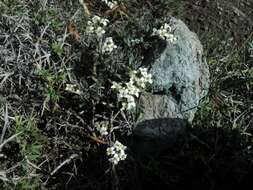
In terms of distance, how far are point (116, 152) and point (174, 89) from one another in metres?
0.65

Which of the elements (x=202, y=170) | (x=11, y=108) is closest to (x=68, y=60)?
(x=11, y=108)

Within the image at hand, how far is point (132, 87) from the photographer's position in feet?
10.8

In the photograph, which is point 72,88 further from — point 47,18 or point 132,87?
point 47,18

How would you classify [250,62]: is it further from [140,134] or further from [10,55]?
[10,55]

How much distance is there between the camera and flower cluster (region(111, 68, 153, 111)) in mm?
3296

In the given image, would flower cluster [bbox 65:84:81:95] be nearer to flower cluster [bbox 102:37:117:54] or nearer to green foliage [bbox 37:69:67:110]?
green foliage [bbox 37:69:67:110]

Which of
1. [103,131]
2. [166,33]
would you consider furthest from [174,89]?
[103,131]

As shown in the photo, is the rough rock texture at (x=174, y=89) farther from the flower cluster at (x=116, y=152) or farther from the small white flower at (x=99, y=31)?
the small white flower at (x=99, y=31)

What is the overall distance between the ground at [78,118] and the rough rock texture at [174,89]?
0.36 ft

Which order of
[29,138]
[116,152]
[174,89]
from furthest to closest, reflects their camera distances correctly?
[174,89]
[29,138]
[116,152]

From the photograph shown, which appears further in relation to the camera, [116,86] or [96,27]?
[96,27]

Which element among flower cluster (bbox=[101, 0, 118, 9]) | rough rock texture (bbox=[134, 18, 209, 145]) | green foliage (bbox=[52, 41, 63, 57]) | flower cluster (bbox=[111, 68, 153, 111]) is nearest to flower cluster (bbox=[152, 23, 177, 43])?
rough rock texture (bbox=[134, 18, 209, 145])

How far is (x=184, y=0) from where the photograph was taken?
14.3 ft

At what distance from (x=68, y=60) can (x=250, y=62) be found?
1351mm
